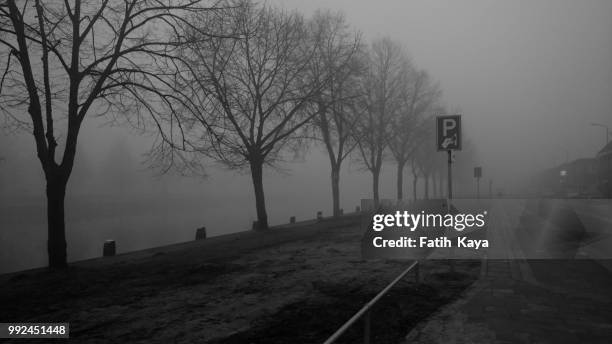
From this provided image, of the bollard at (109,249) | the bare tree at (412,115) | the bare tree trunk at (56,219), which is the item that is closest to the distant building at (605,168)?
the bare tree at (412,115)

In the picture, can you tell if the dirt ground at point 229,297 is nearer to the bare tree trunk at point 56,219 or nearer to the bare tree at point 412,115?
the bare tree trunk at point 56,219

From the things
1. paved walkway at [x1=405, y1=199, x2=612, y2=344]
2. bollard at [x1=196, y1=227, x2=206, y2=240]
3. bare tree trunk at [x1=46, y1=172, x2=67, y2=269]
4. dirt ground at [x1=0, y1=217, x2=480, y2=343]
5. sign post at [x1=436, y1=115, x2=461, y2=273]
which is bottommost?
bollard at [x1=196, y1=227, x2=206, y2=240]

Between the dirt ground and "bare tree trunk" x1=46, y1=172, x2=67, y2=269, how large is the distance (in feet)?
1.57

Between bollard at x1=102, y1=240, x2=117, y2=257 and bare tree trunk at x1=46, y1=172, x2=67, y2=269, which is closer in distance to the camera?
bare tree trunk at x1=46, y1=172, x2=67, y2=269

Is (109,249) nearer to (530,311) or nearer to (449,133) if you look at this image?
(449,133)

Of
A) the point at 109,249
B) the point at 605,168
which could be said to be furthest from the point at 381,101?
the point at 605,168

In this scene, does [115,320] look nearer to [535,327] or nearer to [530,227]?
[535,327]

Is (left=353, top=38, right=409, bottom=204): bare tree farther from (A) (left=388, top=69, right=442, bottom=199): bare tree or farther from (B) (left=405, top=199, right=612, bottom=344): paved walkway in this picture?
(B) (left=405, top=199, right=612, bottom=344): paved walkway

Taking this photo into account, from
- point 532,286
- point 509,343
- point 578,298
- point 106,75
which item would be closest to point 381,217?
point 532,286

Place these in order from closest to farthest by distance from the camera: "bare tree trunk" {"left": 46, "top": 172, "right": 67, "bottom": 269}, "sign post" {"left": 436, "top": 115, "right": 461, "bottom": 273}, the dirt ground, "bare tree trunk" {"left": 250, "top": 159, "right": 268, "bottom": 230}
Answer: the dirt ground, "sign post" {"left": 436, "top": 115, "right": 461, "bottom": 273}, "bare tree trunk" {"left": 46, "top": 172, "right": 67, "bottom": 269}, "bare tree trunk" {"left": 250, "top": 159, "right": 268, "bottom": 230}

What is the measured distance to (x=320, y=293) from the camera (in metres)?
8.04

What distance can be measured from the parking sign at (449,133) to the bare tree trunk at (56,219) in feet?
33.3

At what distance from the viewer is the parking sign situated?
360 inches

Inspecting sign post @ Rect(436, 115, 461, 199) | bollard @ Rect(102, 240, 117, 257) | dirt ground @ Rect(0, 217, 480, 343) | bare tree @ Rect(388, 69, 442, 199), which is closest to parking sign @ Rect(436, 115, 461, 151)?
sign post @ Rect(436, 115, 461, 199)
